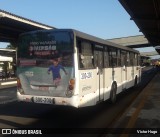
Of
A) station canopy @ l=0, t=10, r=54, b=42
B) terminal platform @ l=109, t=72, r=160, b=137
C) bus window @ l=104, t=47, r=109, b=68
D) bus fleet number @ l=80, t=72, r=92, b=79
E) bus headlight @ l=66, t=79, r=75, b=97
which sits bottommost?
terminal platform @ l=109, t=72, r=160, b=137

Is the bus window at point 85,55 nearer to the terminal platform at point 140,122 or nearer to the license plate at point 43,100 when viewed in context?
the license plate at point 43,100

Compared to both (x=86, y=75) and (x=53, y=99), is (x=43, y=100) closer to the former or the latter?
(x=53, y=99)

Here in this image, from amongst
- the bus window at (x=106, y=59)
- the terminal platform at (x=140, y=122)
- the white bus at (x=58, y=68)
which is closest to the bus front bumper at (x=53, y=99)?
the white bus at (x=58, y=68)

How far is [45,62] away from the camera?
36.2ft

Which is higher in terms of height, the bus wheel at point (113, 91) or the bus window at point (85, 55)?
the bus window at point (85, 55)

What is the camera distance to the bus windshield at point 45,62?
10688 mm

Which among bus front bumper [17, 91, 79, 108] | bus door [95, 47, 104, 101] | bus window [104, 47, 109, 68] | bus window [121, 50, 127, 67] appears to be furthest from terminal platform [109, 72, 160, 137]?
bus window [121, 50, 127, 67]

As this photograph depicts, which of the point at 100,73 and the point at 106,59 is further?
the point at 106,59

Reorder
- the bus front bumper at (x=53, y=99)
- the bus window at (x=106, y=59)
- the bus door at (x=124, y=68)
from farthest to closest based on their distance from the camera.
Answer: the bus door at (x=124, y=68) → the bus window at (x=106, y=59) → the bus front bumper at (x=53, y=99)

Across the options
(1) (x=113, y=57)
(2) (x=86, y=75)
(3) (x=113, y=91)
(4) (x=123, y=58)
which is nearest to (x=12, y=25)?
(4) (x=123, y=58)

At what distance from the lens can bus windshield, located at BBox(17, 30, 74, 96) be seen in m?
10.7

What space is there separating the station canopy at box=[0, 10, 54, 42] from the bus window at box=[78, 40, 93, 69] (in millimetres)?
23349

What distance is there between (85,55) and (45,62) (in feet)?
4.50

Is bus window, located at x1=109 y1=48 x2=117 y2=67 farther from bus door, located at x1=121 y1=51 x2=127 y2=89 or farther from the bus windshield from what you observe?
the bus windshield
